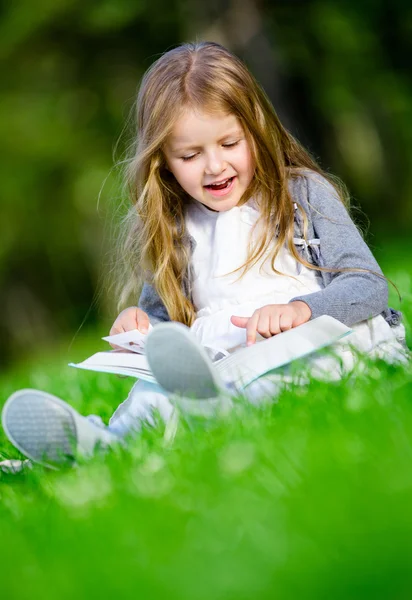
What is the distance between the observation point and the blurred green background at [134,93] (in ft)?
35.9

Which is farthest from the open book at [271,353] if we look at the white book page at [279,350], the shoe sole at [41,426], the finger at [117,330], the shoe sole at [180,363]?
the finger at [117,330]

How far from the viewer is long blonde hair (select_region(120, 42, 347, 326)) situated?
3.03m

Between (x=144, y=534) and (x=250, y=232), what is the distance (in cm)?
170

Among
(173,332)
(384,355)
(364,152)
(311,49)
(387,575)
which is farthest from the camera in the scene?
(364,152)

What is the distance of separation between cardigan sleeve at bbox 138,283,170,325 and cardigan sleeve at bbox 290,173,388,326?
0.65 metres

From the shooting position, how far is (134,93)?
11.0 meters

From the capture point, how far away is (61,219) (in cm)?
1307

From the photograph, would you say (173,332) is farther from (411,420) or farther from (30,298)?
(30,298)

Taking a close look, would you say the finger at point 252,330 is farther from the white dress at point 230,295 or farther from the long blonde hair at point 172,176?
the long blonde hair at point 172,176

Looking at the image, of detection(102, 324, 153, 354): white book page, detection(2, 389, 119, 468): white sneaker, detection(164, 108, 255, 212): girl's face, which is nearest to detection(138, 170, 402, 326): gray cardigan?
detection(164, 108, 255, 212): girl's face

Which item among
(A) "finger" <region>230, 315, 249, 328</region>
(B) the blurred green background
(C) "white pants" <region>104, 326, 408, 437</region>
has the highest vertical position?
(A) "finger" <region>230, 315, 249, 328</region>

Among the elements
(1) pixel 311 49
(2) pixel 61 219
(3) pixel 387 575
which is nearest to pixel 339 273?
(3) pixel 387 575

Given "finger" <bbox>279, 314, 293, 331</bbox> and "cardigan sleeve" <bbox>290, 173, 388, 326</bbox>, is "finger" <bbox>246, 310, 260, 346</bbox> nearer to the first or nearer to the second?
"finger" <bbox>279, 314, 293, 331</bbox>

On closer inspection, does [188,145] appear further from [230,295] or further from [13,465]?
[13,465]
